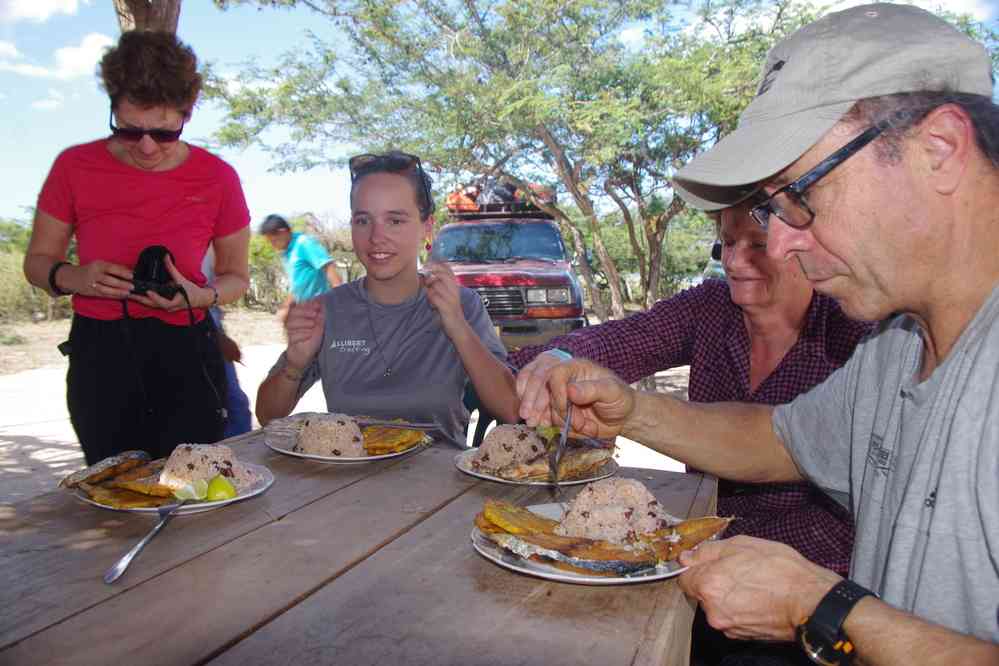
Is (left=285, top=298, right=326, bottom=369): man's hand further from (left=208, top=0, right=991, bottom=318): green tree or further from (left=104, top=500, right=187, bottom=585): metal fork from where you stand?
(left=208, top=0, right=991, bottom=318): green tree

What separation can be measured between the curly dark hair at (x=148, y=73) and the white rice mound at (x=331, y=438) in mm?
1352

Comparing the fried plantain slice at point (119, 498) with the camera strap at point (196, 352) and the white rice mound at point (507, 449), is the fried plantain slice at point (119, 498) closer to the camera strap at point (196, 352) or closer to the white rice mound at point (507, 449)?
the white rice mound at point (507, 449)

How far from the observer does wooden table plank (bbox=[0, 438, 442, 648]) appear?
49.3 inches

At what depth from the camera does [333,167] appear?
41.9 ft

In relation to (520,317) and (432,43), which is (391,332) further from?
(432,43)

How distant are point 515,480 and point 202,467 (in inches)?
30.8

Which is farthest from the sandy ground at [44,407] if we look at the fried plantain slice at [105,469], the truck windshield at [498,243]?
the truck windshield at [498,243]

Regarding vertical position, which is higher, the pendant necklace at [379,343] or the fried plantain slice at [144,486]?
the pendant necklace at [379,343]

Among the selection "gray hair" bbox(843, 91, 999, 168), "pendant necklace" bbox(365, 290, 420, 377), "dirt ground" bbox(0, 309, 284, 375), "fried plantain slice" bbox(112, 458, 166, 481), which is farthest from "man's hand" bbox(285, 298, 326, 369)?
"dirt ground" bbox(0, 309, 284, 375)

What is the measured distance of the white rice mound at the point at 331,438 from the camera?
88.0 inches

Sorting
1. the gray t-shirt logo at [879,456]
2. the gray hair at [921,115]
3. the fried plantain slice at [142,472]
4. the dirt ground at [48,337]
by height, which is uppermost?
the gray hair at [921,115]

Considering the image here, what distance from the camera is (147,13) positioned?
14.0ft

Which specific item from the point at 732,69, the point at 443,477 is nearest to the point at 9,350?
the point at 732,69

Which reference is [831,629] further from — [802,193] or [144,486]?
[144,486]
